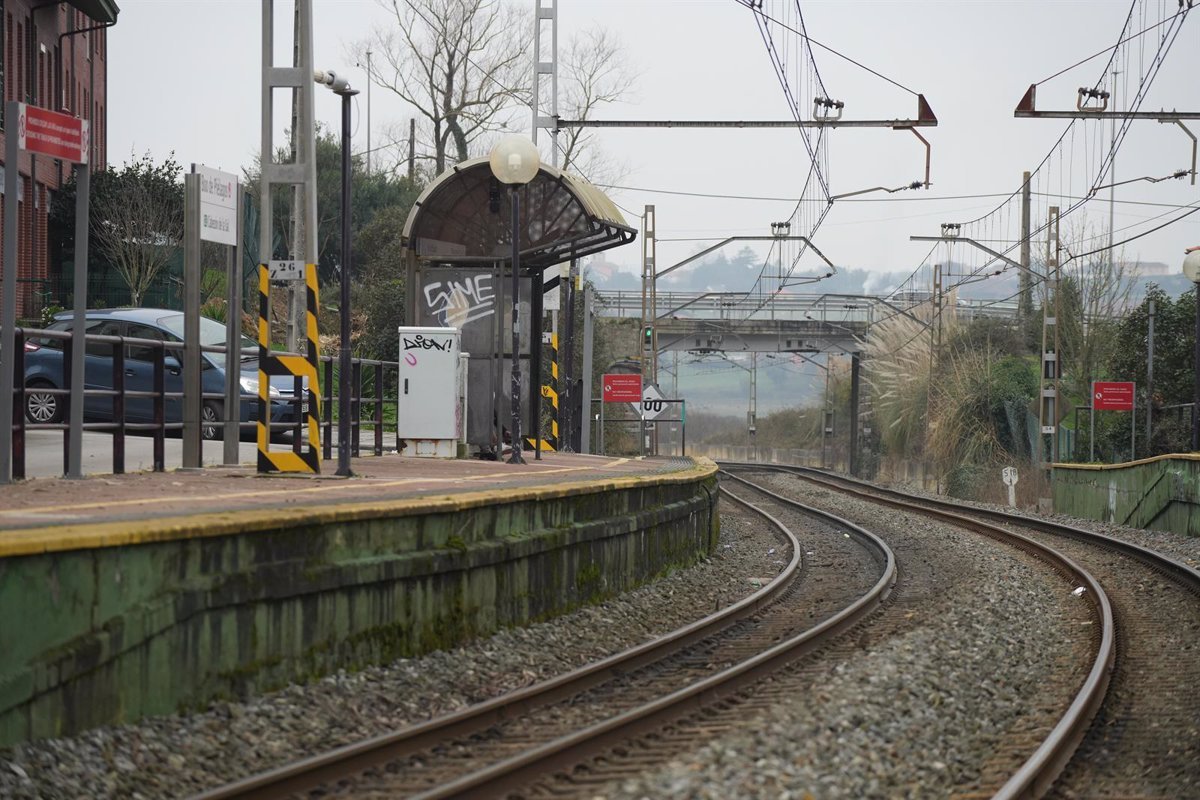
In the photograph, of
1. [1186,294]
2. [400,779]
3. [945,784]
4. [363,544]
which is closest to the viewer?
[400,779]

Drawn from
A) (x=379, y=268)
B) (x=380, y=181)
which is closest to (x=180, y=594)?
(x=379, y=268)

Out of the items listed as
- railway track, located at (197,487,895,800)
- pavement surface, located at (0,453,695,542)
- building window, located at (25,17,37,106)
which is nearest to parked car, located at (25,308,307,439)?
pavement surface, located at (0,453,695,542)

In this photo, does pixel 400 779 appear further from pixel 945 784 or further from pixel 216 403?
pixel 216 403

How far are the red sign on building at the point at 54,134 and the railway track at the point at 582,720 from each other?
4455 millimetres

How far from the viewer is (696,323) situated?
66.2 meters

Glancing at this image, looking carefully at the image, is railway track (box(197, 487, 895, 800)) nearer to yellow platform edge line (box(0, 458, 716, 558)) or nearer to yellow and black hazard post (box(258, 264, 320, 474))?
yellow platform edge line (box(0, 458, 716, 558))

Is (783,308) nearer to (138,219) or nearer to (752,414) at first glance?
(752,414)

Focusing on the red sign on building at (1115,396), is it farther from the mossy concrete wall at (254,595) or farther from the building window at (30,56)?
the mossy concrete wall at (254,595)

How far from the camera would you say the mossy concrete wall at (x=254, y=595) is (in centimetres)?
649

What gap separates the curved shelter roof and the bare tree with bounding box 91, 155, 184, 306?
1393 cm

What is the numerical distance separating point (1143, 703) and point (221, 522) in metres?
5.87

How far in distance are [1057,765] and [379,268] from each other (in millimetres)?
39281

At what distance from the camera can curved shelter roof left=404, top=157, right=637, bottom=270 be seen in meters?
20.9

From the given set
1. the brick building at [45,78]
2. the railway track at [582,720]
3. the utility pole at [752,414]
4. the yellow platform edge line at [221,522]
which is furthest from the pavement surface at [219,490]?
the utility pole at [752,414]
